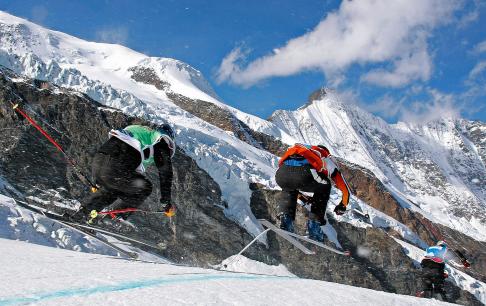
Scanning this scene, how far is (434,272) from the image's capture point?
406 inches

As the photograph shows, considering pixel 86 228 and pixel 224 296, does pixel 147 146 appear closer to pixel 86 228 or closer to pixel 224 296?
pixel 86 228

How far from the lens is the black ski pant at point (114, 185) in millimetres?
6078

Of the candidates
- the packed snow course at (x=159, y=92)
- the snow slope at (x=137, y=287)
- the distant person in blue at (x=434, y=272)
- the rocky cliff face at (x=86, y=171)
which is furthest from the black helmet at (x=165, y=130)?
the packed snow course at (x=159, y=92)

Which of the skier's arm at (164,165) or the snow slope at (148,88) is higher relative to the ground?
the snow slope at (148,88)

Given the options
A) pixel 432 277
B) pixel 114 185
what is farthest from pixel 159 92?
pixel 114 185

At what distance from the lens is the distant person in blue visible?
10.3m

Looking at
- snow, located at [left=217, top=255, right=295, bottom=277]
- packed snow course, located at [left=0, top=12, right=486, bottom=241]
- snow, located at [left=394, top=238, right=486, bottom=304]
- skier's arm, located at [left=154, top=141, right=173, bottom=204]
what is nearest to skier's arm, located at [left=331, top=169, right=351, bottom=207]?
skier's arm, located at [left=154, top=141, right=173, bottom=204]

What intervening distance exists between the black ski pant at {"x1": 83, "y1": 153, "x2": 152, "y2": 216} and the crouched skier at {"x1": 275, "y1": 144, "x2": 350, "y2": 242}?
2049 millimetres

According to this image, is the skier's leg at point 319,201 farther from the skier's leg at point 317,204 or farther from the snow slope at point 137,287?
the snow slope at point 137,287

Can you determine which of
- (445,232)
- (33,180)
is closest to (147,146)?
(33,180)

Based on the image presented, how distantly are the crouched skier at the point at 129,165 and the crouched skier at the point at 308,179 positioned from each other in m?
1.76

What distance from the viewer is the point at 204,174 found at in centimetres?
3206

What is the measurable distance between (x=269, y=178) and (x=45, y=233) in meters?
24.7

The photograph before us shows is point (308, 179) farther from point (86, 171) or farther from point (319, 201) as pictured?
point (86, 171)
